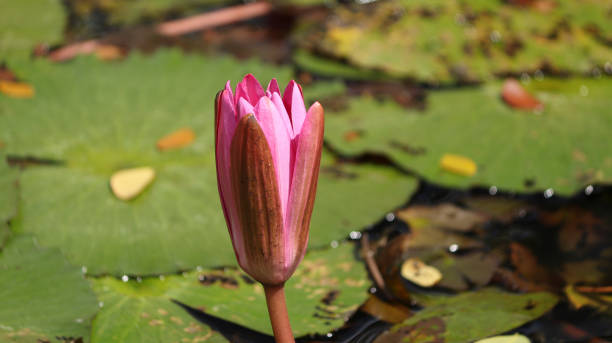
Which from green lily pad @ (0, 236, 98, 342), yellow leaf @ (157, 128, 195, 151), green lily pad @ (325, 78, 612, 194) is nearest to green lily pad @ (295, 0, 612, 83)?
green lily pad @ (325, 78, 612, 194)

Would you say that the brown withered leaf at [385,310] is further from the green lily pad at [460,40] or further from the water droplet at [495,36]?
the water droplet at [495,36]

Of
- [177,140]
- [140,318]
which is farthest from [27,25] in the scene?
[140,318]

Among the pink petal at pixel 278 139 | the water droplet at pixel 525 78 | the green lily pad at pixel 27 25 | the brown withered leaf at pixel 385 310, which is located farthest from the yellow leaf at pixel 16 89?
the water droplet at pixel 525 78

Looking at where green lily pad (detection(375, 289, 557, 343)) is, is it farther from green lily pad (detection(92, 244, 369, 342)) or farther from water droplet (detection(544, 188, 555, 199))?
water droplet (detection(544, 188, 555, 199))

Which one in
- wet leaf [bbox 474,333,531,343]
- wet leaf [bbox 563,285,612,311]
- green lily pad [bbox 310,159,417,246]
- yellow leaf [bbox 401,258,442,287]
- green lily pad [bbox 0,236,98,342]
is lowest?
wet leaf [bbox 563,285,612,311]

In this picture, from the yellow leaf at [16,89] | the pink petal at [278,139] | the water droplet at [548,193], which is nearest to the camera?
the pink petal at [278,139]

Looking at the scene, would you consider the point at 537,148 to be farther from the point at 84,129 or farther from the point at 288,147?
the point at 84,129

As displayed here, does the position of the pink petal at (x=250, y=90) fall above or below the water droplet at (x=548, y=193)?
above
